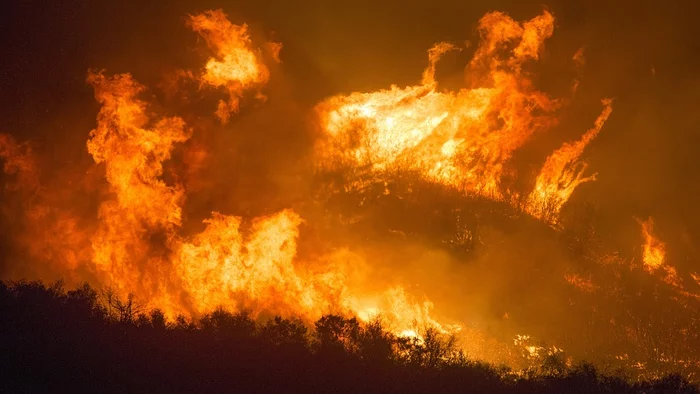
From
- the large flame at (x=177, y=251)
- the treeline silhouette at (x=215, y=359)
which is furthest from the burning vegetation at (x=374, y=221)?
the treeline silhouette at (x=215, y=359)

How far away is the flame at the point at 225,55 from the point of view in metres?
20.8

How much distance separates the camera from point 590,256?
2072 centimetres

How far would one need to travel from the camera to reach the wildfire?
22812 mm

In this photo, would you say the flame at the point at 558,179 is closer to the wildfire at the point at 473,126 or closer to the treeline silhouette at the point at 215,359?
the wildfire at the point at 473,126

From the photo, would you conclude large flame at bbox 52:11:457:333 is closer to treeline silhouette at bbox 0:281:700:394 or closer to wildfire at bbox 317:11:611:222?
treeline silhouette at bbox 0:281:700:394

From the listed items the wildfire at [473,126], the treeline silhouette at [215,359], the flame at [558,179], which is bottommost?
the treeline silhouette at [215,359]

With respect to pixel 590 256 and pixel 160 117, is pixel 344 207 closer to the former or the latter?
pixel 160 117

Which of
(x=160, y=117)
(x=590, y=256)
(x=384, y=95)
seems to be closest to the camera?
(x=160, y=117)

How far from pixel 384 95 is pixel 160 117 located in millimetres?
9758

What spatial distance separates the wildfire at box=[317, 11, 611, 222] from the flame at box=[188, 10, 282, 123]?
13.2 ft

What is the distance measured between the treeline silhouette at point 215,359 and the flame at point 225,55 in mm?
10214

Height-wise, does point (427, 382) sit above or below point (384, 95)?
below

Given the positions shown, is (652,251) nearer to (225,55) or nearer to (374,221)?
(374,221)

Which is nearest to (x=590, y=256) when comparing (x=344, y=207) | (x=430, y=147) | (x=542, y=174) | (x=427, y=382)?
(x=542, y=174)
